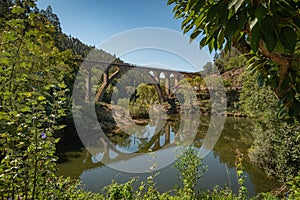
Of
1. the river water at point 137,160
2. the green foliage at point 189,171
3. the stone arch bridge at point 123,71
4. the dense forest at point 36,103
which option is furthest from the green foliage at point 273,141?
the stone arch bridge at point 123,71

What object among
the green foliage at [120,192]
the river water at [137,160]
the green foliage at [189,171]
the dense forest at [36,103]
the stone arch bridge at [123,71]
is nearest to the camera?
the dense forest at [36,103]

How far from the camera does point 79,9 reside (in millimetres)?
3193

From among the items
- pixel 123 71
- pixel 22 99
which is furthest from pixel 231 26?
pixel 123 71

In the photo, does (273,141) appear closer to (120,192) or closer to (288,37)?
(120,192)

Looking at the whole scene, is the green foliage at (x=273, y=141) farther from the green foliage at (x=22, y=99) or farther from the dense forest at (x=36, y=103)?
the green foliage at (x=22, y=99)

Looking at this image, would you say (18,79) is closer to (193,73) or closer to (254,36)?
(254,36)

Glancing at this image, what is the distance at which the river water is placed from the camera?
15.1ft

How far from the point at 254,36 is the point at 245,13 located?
61mm

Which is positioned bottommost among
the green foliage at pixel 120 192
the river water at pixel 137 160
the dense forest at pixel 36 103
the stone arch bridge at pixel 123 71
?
the river water at pixel 137 160

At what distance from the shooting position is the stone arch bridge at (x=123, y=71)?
1079 centimetres

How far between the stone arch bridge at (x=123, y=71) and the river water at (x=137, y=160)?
238 centimetres

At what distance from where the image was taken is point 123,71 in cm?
1239

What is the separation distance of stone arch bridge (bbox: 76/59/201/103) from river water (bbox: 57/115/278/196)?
238 cm

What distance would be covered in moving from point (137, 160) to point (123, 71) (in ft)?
25.1
